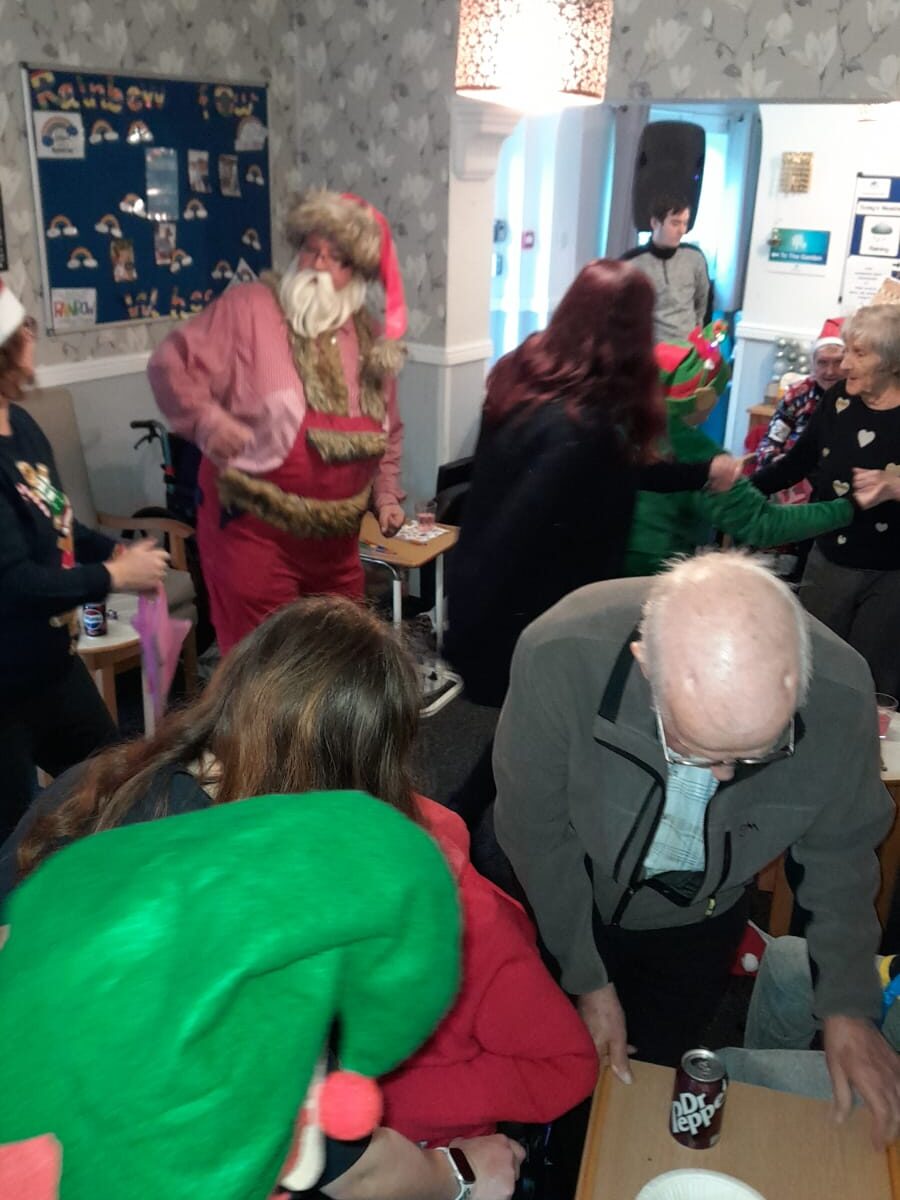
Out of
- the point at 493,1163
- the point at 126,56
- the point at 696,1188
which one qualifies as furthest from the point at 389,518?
the point at 126,56

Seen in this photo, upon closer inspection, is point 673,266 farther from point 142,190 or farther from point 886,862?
point 886,862

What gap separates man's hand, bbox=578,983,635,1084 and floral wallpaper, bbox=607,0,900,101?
312 centimetres

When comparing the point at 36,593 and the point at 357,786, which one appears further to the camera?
the point at 36,593

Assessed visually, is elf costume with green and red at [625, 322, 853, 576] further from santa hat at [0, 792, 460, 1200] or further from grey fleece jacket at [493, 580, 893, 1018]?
santa hat at [0, 792, 460, 1200]

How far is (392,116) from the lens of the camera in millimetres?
4125

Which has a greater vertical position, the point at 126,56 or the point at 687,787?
the point at 126,56

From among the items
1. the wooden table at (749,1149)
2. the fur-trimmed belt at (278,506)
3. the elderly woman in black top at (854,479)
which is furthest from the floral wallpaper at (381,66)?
the wooden table at (749,1149)

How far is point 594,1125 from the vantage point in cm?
121

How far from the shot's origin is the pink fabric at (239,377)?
239cm

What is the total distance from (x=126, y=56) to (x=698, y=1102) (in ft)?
12.4

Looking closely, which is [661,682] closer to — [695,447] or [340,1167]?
[340,1167]

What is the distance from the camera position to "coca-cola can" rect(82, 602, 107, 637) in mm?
2732

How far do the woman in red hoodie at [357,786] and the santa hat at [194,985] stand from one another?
491 mm

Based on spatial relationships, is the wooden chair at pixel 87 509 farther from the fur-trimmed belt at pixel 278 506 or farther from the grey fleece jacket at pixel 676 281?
the grey fleece jacket at pixel 676 281
